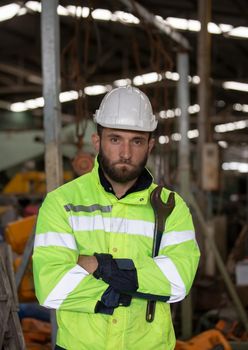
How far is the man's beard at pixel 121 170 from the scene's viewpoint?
2398 millimetres

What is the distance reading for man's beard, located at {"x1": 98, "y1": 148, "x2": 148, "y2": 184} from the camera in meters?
2.40

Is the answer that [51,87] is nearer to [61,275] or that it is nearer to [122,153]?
[122,153]

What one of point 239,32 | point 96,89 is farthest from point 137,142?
point 96,89

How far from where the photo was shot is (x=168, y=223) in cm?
241

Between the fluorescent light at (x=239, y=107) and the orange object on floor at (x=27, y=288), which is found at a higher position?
the fluorescent light at (x=239, y=107)

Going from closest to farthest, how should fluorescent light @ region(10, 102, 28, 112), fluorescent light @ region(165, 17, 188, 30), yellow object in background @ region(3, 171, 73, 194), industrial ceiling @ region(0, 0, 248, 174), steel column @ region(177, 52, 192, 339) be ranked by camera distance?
steel column @ region(177, 52, 192, 339) → industrial ceiling @ region(0, 0, 248, 174) → yellow object in background @ region(3, 171, 73, 194) → fluorescent light @ region(165, 17, 188, 30) → fluorescent light @ region(10, 102, 28, 112)

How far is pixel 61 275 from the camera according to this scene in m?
2.19

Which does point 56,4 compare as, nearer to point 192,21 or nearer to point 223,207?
point 192,21

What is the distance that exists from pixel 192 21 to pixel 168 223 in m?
8.61

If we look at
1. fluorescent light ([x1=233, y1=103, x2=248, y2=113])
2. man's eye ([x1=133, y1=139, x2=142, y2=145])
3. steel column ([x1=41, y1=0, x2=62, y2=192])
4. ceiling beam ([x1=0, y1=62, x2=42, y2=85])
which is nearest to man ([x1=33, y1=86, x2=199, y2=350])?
man's eye ([x1=133, y1=139, x2=142, y2=145])

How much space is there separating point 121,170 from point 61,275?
1.71 feet

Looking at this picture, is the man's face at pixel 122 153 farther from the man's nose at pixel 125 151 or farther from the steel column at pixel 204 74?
the steel column at pixel 204 74

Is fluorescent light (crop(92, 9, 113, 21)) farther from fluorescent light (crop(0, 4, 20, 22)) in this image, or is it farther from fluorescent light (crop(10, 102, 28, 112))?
fluorescent light (crop(10, 102, 28, 112))

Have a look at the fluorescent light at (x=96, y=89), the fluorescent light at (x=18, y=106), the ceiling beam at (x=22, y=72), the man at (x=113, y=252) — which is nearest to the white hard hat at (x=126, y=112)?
the man at (x=113, y=252)
